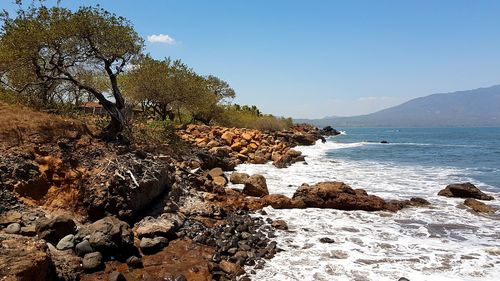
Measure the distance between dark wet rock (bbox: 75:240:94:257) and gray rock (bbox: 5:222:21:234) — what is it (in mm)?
1681

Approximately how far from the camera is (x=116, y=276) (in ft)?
27.9

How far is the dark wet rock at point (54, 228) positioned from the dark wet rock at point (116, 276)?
7.09ft

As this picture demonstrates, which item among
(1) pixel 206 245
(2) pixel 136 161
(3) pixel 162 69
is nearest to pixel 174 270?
(1) pixel 206 245

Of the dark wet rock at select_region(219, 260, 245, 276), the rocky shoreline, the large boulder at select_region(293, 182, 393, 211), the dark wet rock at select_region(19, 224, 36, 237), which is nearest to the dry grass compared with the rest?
the rocky shoreline

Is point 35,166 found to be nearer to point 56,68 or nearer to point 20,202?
point 20,202

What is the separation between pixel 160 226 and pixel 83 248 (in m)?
2.51

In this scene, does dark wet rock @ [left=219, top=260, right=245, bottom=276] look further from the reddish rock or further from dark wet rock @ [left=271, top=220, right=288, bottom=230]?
dark wet rock @ [left=271, top=220, right=288, bottom=230]

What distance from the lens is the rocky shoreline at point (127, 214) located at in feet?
29.8

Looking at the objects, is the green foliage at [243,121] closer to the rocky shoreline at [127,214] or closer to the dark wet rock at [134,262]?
the rocky shoreline at [127,214]

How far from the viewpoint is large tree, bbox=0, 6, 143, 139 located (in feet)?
52.2

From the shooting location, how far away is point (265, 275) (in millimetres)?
9438

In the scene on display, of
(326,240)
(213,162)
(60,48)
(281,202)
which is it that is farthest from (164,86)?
(326,240)

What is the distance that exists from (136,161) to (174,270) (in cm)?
586

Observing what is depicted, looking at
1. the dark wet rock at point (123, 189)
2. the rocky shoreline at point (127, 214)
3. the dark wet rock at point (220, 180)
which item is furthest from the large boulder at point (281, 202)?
the dark wet rock at point (123, 189)
